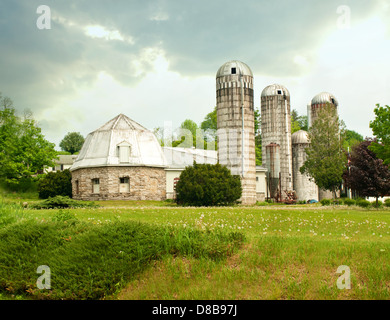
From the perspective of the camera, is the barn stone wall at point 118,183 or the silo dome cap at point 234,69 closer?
the barn stone wall at point 118,183

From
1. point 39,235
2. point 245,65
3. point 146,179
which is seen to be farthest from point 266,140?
point 39,235

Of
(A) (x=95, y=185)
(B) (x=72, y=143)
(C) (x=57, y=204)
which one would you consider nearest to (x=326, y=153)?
(A) (x=95, y=185)

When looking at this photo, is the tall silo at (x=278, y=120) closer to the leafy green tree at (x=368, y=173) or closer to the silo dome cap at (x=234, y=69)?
the silo dome cap at (x=234, y=69)

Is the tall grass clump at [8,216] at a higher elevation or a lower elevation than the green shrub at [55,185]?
lower

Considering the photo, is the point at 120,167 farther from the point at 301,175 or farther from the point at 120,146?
the point at 301,175

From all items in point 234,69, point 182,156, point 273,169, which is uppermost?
point 234,69

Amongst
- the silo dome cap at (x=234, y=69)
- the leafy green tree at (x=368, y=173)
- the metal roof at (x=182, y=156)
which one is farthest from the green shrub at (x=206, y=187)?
the metal roof at (x=182, y=156)

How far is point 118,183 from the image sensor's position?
37062 mm

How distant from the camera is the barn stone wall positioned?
121 ft

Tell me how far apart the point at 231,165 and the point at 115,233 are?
27.9 m

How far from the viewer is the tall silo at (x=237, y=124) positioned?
120ft

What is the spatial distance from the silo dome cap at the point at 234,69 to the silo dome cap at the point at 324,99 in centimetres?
1738

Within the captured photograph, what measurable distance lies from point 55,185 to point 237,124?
58.6 ft

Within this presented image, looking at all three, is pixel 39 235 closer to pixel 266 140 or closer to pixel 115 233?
pixel 115 233
